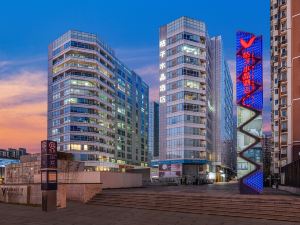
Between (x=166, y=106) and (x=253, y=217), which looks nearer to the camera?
(x=253, y=217)

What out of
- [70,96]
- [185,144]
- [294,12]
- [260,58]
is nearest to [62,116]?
[70,96]

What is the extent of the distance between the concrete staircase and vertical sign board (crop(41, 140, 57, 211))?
19.7 ft

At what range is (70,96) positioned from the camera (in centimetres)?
14250

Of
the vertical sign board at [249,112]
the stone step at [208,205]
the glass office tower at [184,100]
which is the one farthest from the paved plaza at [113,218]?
the glass office tower at [184,100]

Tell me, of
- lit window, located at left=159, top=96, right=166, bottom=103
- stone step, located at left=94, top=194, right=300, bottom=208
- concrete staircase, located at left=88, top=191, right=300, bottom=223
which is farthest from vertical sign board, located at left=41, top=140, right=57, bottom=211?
lit window, located at left=159, top=96, right=166, bottom=103

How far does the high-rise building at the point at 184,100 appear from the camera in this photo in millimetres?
117312

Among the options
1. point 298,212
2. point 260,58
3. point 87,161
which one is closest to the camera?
point 298,212

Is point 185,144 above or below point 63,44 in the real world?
below

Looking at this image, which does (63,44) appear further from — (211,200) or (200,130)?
(211,200)

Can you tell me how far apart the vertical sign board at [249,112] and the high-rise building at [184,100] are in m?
78.8

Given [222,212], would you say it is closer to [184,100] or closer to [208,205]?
[208,205]

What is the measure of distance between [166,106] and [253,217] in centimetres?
9716

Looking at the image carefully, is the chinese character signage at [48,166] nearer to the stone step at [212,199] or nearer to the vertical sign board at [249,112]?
the stone step at [212,199]

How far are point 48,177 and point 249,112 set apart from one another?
19.4 metres
